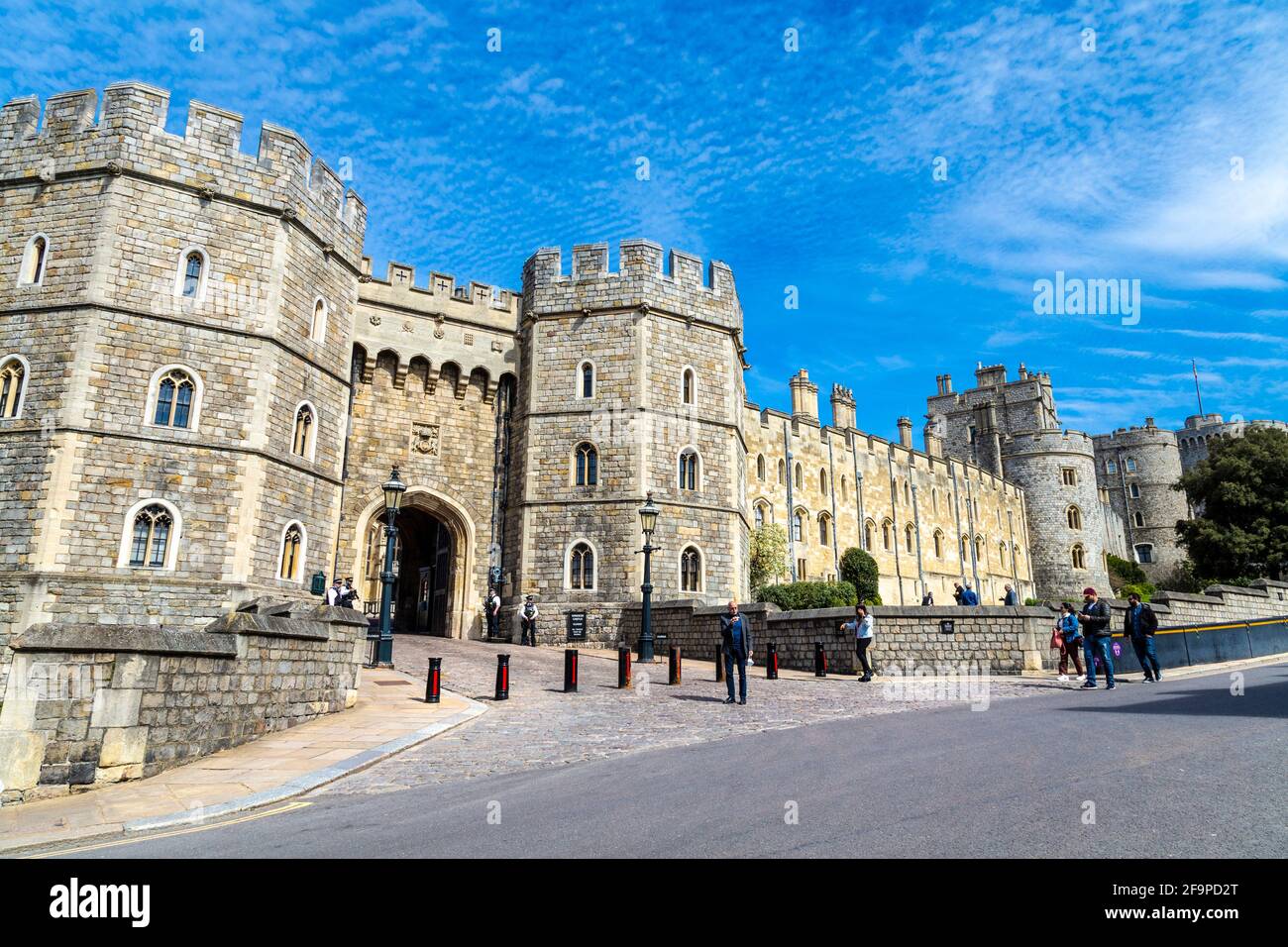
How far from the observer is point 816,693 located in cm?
1392

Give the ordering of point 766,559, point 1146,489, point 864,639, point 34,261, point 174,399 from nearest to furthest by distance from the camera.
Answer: point 864,639 → point 174,399 → point 34,261 → point 766,559 → point 1146,489

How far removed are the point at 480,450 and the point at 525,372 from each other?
9.05ft

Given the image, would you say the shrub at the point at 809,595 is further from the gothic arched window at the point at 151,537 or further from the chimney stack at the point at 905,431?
the chimney stack at the point at 905,431

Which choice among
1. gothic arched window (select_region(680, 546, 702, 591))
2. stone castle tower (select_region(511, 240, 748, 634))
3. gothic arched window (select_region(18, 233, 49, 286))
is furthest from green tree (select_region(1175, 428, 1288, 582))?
gothic arched window (select_region(18, 233, 49, 286))

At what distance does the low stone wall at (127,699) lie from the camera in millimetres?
7344

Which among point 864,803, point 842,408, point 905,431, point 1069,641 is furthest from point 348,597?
point 905,431

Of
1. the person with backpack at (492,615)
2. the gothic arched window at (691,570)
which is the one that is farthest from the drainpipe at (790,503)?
the person with backpack at (492,615)

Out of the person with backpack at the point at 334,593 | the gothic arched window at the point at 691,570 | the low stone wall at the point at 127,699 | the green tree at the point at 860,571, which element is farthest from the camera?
the green tree at the point at 860,571

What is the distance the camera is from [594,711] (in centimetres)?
1177

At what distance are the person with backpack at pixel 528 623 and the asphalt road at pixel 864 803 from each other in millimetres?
14168

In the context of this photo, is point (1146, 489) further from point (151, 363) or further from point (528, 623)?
point (151, 363)

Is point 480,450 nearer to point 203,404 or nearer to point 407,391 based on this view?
point 407,391

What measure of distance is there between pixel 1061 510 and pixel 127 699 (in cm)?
5546
